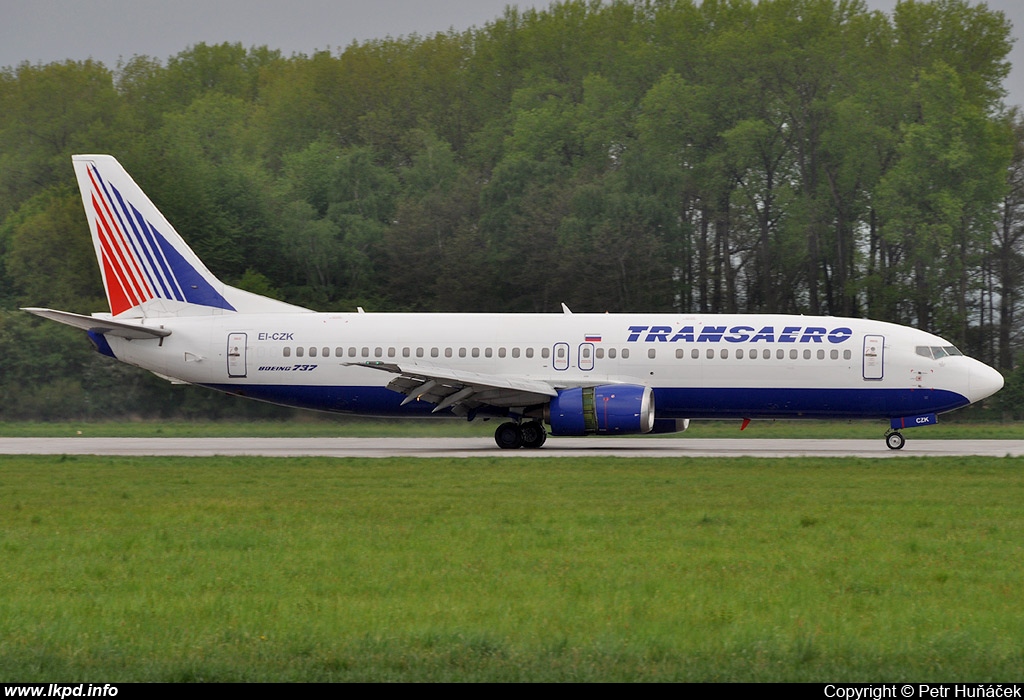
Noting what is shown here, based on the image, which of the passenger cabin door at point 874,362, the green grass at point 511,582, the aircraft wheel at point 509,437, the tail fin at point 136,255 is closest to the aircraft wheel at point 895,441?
the passenger cabin door at point 874,362

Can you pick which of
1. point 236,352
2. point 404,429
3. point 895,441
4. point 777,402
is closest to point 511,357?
point 777,402

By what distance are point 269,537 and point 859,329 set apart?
20.0m

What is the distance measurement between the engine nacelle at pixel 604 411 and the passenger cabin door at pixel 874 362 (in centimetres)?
516

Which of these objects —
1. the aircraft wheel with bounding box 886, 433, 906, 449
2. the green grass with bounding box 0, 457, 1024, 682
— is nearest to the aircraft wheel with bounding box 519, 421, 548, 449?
the aircraft wheel with bounding box 886, 433, 906, 449

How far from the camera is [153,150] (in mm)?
53562

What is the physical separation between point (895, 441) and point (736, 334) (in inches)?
184

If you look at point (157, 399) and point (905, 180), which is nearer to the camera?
point (157, 399)

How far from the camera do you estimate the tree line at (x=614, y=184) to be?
49.7m

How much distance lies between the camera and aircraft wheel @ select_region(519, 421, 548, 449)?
30875 mm
